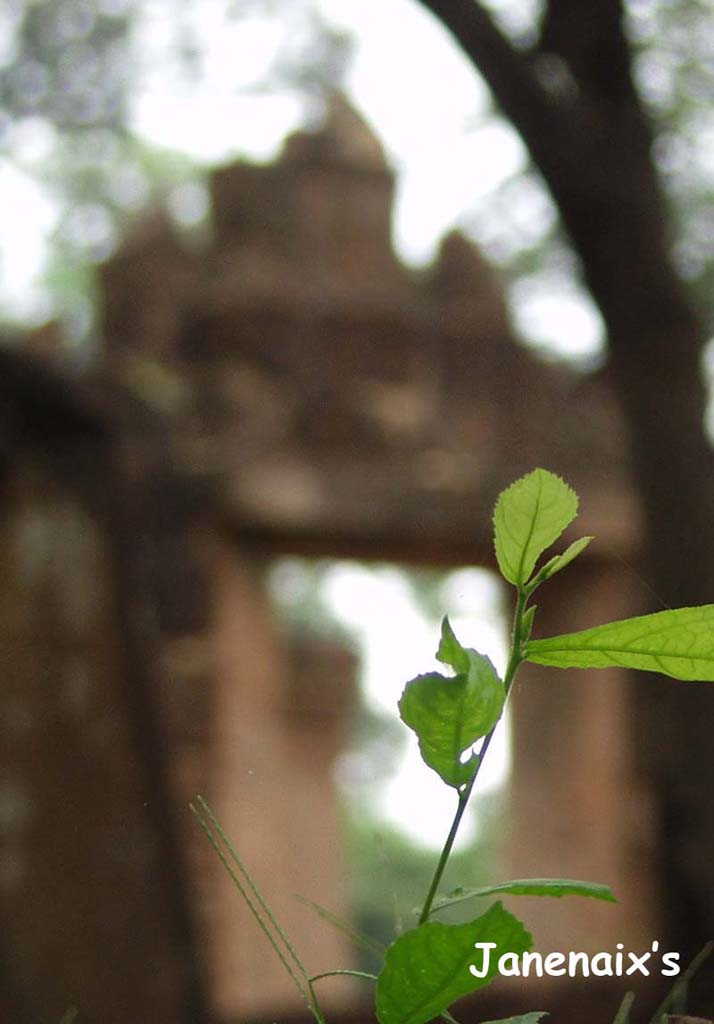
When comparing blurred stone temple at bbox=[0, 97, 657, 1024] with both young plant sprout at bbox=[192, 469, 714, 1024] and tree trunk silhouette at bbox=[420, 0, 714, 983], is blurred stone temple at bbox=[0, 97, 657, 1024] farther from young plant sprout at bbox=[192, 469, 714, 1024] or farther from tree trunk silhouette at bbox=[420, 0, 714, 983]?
young plant sprout at bbox=[192, 469, 714, 1024]

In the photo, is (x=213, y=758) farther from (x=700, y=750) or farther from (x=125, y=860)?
(x=700, y=750)

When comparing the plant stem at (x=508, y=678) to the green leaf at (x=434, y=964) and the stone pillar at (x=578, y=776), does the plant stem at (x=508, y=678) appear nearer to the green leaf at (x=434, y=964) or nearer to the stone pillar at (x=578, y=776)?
the green leaf at (x=434, y=964)

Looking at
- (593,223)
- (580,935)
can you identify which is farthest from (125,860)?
(580,935)

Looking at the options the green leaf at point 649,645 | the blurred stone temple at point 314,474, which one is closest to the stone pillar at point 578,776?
the blurred stone temple at point 314,474

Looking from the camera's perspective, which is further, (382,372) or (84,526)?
(382,372)

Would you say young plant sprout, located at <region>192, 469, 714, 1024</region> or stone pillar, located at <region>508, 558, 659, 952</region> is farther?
stone pillar, located at <region>508, 558, 659, 952</region>

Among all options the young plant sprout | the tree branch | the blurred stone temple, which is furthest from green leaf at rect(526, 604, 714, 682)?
the blurred stone temple

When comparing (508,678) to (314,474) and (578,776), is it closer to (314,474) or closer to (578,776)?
(314,474)
